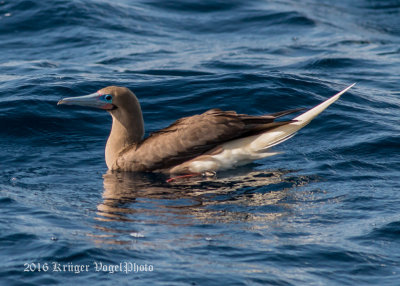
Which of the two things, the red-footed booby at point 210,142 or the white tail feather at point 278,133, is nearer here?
the red-footed booby at point 210,142

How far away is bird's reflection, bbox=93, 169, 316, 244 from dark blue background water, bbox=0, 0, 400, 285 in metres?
0.03

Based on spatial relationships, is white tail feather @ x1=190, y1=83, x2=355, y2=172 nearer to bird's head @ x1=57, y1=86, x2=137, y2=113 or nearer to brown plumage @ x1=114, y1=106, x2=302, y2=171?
brown plumage @ x1=114, y1=106, x2=302, y2=171

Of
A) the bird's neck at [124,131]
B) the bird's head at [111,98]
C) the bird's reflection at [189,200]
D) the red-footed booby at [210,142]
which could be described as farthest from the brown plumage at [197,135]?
the bird's head at [111,98]

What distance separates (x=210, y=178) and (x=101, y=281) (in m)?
3.60

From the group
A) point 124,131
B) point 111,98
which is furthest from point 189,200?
point 111,98

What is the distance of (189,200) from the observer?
8.37 meters

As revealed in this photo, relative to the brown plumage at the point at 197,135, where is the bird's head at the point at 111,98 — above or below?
above

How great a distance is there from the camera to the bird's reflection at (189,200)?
7.49 metres

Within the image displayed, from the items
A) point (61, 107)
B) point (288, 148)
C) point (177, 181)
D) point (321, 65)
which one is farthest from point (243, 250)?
point (321, 65)

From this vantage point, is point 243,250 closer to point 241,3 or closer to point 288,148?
point 288,148

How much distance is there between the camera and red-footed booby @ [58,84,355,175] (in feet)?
30.7

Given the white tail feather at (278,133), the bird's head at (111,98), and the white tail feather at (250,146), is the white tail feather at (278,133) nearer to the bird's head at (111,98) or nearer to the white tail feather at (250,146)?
the white tail feather at (250,146)

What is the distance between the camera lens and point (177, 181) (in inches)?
→ 368

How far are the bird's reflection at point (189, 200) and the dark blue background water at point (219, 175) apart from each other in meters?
0.03
